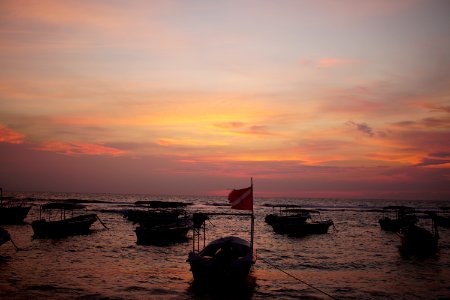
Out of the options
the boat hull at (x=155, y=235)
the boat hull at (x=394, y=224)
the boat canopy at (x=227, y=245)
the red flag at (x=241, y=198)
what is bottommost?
the boat hull at (x=394, y=224)

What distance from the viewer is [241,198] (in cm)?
2191

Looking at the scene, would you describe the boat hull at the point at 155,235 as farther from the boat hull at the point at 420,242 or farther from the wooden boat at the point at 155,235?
the boat hull at the point at 420,242

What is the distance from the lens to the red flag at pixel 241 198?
71.2ft

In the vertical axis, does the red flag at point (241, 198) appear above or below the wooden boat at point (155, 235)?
above

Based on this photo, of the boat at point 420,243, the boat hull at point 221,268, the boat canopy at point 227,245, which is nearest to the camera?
the boat hull at point 221,268

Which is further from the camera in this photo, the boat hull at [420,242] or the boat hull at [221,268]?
the boat hull at [420,242]

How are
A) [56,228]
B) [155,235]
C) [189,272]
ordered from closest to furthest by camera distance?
1. [189,272]
2. [155,235]
3. [56,228]

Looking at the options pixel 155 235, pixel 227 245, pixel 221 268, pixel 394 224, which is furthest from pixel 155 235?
pixel 394 224

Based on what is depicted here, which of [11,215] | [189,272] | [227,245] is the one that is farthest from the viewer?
[11,215]

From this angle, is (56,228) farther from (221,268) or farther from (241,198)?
(221,268)

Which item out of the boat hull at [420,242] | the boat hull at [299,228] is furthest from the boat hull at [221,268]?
the boat hull at [299,228]

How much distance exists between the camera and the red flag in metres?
21.7

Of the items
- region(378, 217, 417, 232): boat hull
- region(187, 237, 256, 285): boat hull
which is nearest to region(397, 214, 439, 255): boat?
region(187, 237, 256, 285): boat hull

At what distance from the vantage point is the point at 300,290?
66.1ft
